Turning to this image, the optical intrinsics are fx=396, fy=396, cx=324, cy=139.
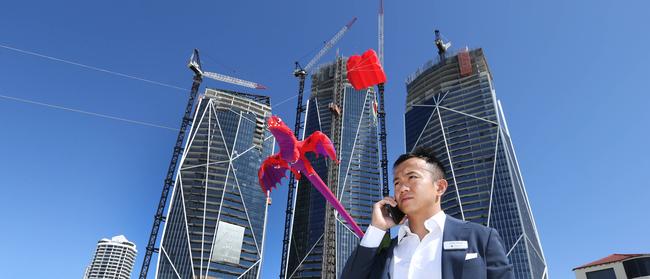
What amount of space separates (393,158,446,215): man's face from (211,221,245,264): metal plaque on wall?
13384 cm

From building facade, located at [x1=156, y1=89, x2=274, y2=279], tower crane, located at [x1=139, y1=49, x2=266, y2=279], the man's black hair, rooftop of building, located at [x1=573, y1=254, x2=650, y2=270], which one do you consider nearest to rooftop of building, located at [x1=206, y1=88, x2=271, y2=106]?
building facade, located at [x1=156, y1=89, x2=274, y2=279]

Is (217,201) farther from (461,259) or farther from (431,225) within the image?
(461,259)

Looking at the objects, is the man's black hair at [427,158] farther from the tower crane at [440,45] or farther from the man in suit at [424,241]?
the tower crane at [440,45]

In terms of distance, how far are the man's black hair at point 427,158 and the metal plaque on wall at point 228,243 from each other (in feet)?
439

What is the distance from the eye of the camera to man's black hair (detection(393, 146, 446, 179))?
333cm

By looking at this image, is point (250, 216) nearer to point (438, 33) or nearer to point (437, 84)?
point (437, 84)

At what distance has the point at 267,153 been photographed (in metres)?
160

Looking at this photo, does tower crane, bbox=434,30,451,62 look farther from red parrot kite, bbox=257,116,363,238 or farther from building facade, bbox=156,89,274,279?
red parrot kite, bbox=257,116,363,238

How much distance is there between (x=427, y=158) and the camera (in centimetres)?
333

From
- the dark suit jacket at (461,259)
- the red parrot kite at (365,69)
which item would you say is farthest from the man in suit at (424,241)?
the red parrot kite at (365,69)

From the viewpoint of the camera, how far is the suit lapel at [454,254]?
2.70 metres

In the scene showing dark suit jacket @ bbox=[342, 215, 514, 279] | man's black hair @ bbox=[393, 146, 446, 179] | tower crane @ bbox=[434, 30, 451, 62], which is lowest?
dark suit jacket @ bbox=[342, 215, 514, 279]

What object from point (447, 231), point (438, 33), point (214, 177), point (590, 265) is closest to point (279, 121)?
point (447, 231)

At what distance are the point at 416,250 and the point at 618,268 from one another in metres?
55.2
